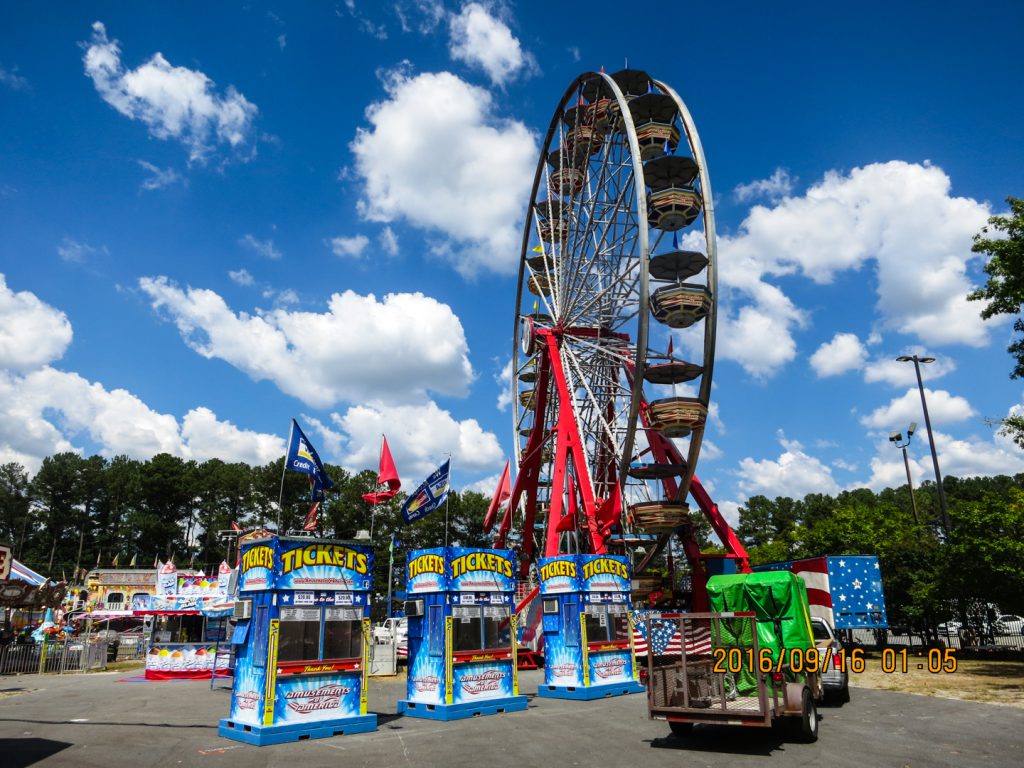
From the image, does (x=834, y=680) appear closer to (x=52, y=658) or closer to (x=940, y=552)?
(x=940, y=552)

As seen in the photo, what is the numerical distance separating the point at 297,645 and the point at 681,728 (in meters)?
7.14

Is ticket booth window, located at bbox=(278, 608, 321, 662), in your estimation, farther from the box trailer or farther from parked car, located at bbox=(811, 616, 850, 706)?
the box trailer

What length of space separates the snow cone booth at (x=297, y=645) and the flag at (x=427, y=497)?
26.7 feet

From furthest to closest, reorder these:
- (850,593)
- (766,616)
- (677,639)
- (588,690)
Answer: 1. (850,593)
2. (588,690)
3. (677,639)
4. (766,616)

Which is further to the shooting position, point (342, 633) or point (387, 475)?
point (387, 475)

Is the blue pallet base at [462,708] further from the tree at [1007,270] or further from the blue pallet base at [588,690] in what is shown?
the tree at [1007,270]

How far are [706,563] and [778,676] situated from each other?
72.8ft

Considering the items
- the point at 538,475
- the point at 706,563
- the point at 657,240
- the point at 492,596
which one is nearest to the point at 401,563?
the point at 538,475

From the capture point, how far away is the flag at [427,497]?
22.6 metres

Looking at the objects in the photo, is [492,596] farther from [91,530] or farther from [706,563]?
[91,530]

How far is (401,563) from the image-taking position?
3046 inches

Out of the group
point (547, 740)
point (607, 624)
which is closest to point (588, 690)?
point (607, 624)

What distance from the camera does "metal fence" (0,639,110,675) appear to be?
2948 cm

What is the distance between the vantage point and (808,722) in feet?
37.9
